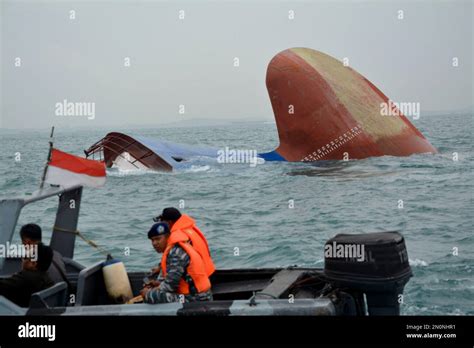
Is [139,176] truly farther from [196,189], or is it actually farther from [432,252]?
[432,252]

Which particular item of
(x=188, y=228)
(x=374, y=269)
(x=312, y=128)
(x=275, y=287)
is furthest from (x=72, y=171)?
(x=312, y=128)

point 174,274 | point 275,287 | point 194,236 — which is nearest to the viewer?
point 174,274

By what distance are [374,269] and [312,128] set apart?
18461mm

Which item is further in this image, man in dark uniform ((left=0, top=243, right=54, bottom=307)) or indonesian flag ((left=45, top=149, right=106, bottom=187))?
indonesian flag ((left=45, top=149, right=106, bottom=187))

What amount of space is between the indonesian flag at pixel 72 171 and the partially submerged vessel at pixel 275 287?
12 cm

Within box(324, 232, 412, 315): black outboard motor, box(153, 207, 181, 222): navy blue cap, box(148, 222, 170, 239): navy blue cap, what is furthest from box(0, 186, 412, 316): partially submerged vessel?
box(153, 207, 181, 222): navy blue cap

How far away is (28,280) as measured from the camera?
5.09 m

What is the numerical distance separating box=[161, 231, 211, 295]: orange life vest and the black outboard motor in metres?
1.17

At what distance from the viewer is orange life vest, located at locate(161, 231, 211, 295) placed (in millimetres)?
5016

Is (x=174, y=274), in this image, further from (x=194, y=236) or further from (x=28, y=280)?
(x=28, y=280)

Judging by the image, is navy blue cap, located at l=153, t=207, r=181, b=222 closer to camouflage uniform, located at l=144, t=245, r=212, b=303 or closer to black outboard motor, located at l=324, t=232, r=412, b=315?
camouflage uniform, located at l=144, t=245, r=212, b=303

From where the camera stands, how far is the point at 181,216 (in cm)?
529

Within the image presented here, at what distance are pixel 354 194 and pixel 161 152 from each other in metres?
8.06

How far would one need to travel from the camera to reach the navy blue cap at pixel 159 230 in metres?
5.16
